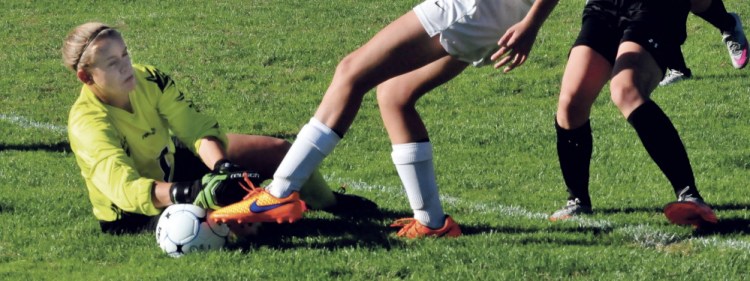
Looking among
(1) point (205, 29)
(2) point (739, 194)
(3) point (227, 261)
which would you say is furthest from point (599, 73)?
(1) point (205, 29)

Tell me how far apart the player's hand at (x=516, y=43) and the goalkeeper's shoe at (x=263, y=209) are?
1.08 meters

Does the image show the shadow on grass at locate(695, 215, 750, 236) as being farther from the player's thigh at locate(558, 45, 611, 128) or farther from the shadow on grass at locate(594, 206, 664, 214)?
the player's thigh at locate(558, 45, 611, 128)

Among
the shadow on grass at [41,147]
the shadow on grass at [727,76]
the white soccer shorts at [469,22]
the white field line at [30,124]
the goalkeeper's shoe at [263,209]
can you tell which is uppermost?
the white soccer shorts at [469,22]

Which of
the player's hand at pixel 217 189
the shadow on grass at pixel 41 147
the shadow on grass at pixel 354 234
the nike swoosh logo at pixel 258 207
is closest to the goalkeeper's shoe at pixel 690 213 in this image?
the shadow on grass at pixel 354 234

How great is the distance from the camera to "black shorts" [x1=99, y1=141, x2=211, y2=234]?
634 centimetres

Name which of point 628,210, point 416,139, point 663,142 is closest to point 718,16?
point 628,210

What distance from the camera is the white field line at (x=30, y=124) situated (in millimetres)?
10578

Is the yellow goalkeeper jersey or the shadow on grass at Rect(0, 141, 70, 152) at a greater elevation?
the yellow goalkeeper jersey

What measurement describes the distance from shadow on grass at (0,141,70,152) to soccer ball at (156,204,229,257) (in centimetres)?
391

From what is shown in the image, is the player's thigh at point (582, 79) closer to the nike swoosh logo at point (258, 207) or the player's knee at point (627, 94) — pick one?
the player's knee at point (627, 94)

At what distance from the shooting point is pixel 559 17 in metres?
15.8

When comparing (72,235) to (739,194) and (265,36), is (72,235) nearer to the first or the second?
(739,194)

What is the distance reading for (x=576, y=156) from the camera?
21.2 feet

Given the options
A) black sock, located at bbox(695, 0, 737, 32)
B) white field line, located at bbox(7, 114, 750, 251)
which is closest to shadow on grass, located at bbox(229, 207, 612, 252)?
white field line, located at bbox(7, 114, 750, 251)
